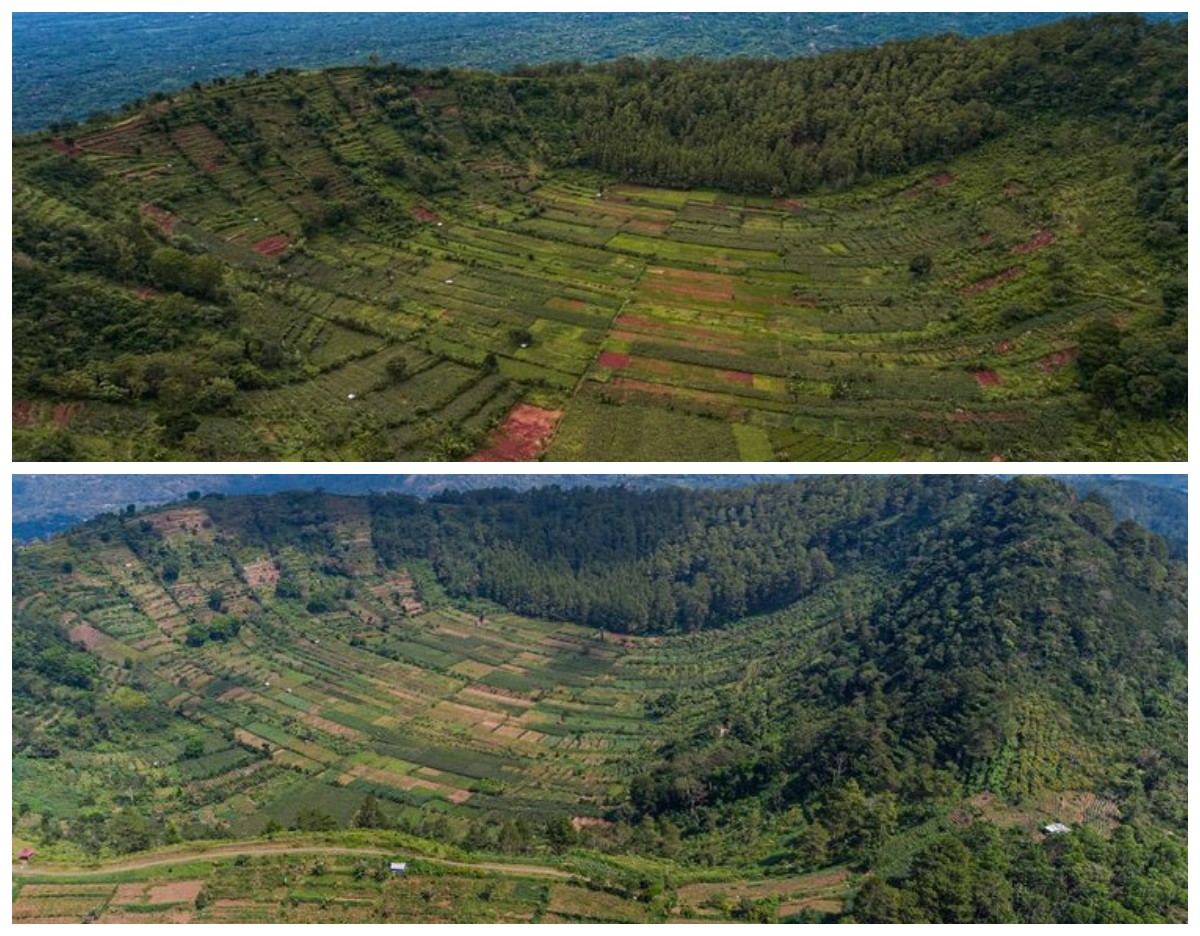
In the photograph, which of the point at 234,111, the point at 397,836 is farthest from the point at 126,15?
the point at 397,836

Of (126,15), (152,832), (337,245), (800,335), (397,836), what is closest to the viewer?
(397,836)

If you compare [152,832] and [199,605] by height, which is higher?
[152,832]

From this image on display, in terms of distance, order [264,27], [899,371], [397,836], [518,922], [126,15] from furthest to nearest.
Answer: [126,15] → [264,27] → [899,371] → [397,836] → [518,922]

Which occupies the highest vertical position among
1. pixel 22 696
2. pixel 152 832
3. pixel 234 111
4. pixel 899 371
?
pixel 234 111

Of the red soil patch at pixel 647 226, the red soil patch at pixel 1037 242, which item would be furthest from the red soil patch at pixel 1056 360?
the red soil patch at pixel 647 226

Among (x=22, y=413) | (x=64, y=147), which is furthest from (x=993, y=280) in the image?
(x=64, y=147)

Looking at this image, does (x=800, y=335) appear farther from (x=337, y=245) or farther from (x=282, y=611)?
(x=282, y=611)

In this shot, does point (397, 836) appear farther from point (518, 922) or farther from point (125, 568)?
point (125, 568)

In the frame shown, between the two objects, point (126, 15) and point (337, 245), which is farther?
point (126, 15)
